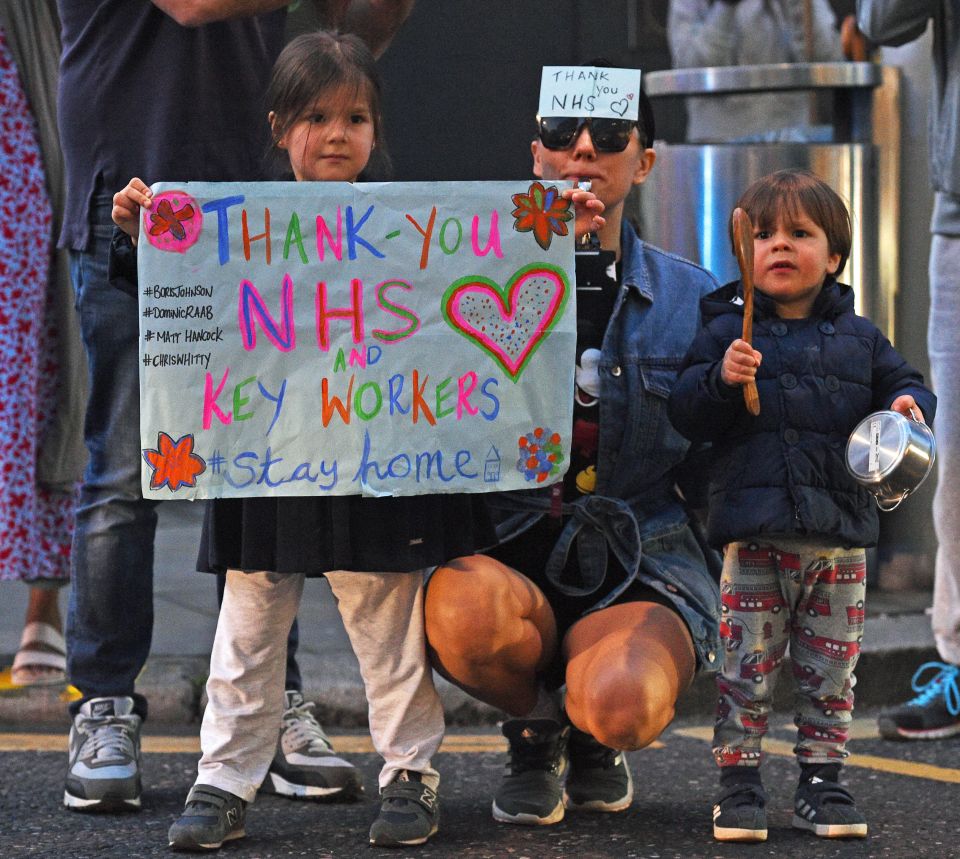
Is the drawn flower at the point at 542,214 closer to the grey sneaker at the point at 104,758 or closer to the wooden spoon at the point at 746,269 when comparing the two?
the wooden spoon at the point at 746,269

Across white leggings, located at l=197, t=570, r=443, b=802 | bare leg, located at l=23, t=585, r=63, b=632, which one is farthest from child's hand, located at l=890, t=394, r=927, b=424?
bare leg, located at l=23, t=585, r=63, b=632

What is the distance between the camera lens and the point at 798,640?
11.8 ft

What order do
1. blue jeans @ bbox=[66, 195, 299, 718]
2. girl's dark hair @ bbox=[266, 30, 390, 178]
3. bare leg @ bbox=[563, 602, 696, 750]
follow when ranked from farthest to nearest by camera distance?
blue jeans @ bbox=[66, 195, 299, 718] < girl's dark hair @ bbox=[266, 30, 390, 178] < bare leg @ bbox=[563, 602, 696, 750]

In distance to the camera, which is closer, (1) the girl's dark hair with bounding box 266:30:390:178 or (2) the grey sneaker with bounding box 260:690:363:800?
(1) the girl's dark hair with bounding box 266:30:390:178

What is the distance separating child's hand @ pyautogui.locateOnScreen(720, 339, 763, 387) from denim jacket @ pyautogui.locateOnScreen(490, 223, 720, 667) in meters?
0.28

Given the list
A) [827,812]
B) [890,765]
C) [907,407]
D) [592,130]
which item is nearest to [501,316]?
[592,130]

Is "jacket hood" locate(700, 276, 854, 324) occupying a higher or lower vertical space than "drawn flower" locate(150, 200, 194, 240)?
lower

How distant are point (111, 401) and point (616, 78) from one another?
49.1 inches

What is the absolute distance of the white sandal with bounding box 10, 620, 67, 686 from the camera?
16.0 feet

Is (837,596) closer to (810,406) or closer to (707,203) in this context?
(810,406)

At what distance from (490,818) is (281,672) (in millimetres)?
563

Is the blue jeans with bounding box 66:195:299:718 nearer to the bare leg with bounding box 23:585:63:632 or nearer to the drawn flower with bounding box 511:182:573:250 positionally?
the drawn flower with bounding box 511:182:573:250

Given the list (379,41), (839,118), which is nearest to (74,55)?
(379,41)

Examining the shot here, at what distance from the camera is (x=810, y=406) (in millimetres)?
3523
